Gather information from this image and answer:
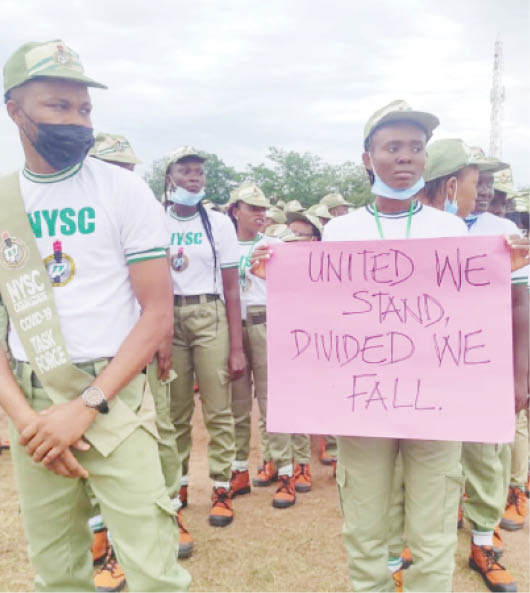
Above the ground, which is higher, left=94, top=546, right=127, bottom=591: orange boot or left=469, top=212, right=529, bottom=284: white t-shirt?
left=469, top=212, right=529, bottom=284: white t-shirt

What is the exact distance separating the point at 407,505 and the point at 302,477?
94.3 inches

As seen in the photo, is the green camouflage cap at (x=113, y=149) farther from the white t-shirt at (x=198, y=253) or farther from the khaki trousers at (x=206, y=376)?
the khaki trousers at (x=206, y=376)

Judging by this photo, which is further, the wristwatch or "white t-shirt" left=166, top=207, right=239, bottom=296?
"white t-shirt" left=166, top=207, right=239, bottom=296

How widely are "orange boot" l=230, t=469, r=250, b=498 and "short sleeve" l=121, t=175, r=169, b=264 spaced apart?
2.99 meters

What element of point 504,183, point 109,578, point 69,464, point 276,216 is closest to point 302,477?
point 109,578

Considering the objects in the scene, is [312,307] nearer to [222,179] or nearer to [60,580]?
[60,580]

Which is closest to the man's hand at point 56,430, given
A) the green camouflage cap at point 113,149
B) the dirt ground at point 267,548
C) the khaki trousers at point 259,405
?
the dirt ground at point 267,548

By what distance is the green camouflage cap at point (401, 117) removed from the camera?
7.77 ft

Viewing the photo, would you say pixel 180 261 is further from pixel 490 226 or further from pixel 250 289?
pixel 490 226

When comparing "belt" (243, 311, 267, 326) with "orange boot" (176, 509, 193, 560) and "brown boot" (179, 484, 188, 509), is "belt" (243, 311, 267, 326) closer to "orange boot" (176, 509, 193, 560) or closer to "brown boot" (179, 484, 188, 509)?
"brown boot" (179, 484, 188, 509)

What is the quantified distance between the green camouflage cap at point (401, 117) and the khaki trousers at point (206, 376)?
190 cm

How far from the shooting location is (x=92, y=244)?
6.53 ft

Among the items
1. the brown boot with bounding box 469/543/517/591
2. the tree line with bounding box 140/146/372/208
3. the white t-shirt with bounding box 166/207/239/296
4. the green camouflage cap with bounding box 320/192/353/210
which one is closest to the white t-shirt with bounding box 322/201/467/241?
the white t-shirt with bounding box 166/207/239/296

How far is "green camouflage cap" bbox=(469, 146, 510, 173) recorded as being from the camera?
3.40 metres
